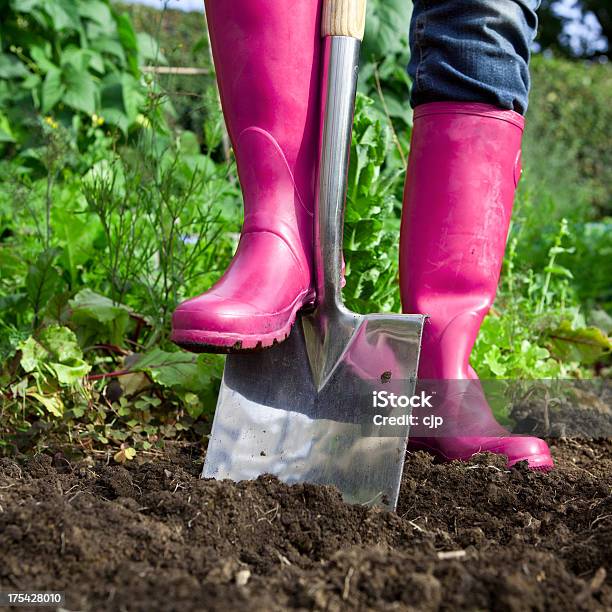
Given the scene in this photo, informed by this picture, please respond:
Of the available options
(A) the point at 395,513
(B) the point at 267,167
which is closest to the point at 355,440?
(A) the point at 395,513

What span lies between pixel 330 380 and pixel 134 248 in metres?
0.90

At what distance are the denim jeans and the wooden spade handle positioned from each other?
20cm

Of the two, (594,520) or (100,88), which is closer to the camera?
(594,520)

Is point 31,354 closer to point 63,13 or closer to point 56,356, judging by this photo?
point 56,356

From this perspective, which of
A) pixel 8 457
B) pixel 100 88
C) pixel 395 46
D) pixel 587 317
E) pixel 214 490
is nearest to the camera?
pixel 214 490

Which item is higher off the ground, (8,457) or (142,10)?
(142,10)

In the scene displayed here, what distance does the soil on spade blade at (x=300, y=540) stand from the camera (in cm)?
97

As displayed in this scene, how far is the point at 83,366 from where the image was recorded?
186cm

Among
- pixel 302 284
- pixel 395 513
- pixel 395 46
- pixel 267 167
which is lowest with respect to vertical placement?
pixel 395 513

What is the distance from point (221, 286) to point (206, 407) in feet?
1.69

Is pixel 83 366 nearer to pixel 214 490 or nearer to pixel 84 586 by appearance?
pixel 214 490

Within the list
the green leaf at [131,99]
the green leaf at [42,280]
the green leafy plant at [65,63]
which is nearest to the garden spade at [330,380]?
the green leaf at [42,280]

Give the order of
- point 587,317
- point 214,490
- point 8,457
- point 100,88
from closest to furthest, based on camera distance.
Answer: point 214,490, point 8,457, point 587,317, point 100,88

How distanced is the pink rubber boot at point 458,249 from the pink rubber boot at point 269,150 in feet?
0.82
